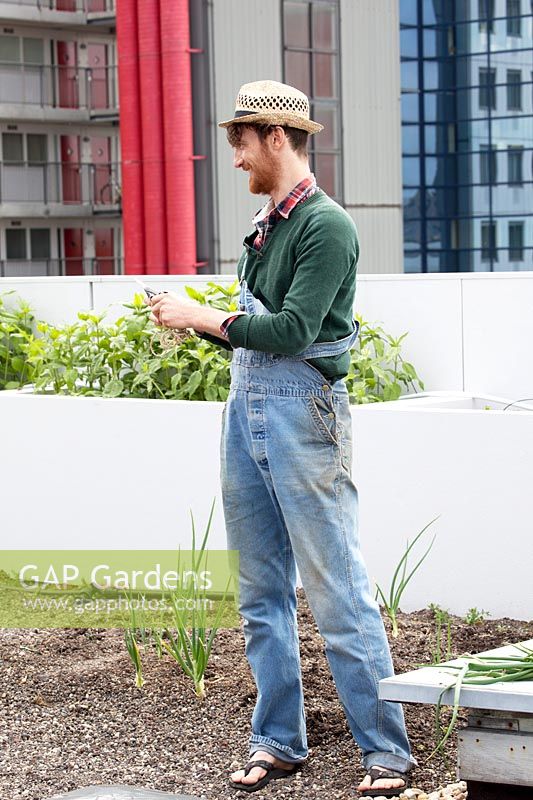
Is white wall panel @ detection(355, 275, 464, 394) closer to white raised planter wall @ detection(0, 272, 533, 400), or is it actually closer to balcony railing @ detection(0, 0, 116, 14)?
white raised planter wall @ detection(0, 272, 533, 400)

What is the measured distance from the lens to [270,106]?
3316 millimetres

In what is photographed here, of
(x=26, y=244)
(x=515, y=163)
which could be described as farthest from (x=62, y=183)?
(x=515, y=163)

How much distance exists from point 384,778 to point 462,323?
3.62 metres

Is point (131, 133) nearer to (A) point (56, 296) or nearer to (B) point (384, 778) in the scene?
(A) point (56, 296)

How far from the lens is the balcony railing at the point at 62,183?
3262 centimetres

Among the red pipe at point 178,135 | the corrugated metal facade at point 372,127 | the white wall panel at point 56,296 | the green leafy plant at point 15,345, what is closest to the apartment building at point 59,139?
the corrugated metal facade at point 372,127

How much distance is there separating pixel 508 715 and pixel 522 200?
1212 inches

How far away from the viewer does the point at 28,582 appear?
250 inches

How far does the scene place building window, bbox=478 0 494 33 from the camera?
3300 centimetres

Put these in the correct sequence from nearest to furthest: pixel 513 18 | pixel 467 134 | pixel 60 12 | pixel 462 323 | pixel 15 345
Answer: pixel 462 323
pixel 15 345
pixel 60 12
pixel 513 18
pixel 467 134

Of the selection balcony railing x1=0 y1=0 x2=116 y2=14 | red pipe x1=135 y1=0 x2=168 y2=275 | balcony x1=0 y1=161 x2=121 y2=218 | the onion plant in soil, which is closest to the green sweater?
the onion plant in soil

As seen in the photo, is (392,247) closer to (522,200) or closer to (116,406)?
(522,200)

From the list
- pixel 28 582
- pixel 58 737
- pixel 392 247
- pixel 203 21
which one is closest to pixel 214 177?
pixel 203 21

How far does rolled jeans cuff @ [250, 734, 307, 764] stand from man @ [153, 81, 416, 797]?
0.28 feet
